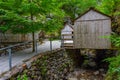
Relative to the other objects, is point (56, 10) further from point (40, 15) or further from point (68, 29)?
point (68, 29)

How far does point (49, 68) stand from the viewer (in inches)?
453

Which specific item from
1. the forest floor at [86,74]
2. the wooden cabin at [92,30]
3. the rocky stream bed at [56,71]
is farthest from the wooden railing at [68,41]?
the forest floor at [86,74]

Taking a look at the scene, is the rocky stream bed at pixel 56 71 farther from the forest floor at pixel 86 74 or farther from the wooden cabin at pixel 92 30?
the wooden cabin at pixel 92 30

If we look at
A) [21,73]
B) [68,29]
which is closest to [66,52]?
[68,29]

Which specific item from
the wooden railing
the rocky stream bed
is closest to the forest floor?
the rocky stream bed

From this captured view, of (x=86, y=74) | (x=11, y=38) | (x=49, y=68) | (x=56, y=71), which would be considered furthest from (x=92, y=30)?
(x=11, y=38)

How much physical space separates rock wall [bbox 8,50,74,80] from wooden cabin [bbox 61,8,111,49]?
1610 mm

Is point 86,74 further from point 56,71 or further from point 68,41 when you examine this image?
point 56,71

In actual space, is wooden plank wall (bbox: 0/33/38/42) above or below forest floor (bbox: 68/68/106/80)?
above

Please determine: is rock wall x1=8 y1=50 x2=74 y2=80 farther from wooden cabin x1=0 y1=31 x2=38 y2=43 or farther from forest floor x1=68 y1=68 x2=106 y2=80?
wooden cabin x1=0 y1=31 x2=38 y2=43

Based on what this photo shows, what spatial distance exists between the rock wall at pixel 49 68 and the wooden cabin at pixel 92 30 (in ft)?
5.28

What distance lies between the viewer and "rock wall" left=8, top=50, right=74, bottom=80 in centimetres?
920

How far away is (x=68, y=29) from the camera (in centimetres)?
1709

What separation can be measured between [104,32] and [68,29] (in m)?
4.16
